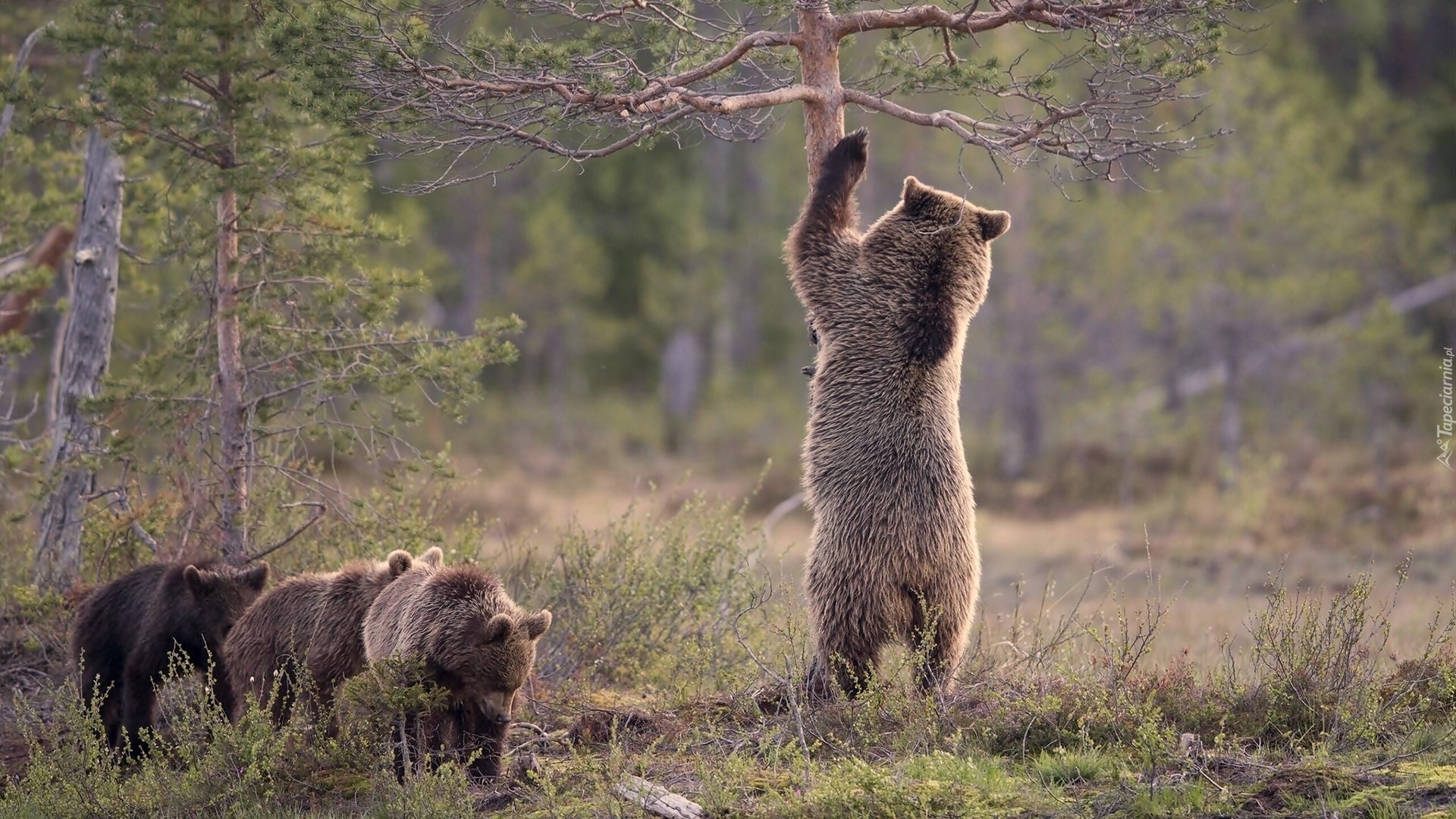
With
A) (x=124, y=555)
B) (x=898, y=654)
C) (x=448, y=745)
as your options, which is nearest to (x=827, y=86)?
(x=898, y=654)

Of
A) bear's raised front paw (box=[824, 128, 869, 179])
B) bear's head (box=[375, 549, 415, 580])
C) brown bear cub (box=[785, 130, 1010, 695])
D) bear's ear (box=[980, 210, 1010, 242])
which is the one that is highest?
bear's raised front paw (box=[824, 128, 869, 179])

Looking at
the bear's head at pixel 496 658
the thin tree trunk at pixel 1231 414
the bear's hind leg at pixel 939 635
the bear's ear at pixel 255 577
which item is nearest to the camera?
the bear's head at pixel 496 658

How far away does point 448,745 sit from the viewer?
297 inches

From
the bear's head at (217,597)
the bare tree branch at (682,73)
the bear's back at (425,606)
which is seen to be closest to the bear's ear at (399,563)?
the bear's back at (425,606)

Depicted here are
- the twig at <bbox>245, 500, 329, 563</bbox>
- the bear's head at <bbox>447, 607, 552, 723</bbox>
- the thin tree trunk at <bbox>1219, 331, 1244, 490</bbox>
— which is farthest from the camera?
the thin tree trunk at <bbox>1219, 331, 1244, 490</bbox>

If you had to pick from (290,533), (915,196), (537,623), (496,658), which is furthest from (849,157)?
(290,533)

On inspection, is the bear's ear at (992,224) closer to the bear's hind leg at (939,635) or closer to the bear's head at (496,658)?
the bear's hind leg at (939,635)

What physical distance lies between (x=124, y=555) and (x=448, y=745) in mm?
4439

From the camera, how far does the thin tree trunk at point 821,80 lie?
8.36m

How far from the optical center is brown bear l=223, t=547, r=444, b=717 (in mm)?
7965

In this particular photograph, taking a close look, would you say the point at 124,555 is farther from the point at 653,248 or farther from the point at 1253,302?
the point at 653,248

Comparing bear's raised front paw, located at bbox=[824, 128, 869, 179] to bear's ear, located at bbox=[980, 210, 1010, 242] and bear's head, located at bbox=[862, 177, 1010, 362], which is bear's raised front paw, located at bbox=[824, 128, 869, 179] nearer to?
bear's head, located at bbox=[862, 177, 1010, 362]

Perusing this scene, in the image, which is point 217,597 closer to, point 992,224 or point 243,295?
point 243,295

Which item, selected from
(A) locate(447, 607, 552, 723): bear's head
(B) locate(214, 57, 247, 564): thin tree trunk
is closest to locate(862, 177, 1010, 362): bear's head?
(A) locate(447, 607, 552, 723): bear's head
